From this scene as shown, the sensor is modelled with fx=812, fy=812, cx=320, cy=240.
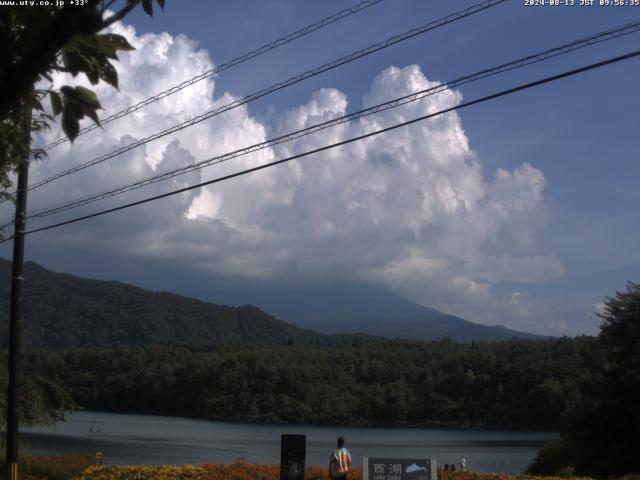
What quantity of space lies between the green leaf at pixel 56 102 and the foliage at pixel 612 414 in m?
29.4

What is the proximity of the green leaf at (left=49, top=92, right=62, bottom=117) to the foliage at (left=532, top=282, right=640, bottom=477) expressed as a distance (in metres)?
29.4

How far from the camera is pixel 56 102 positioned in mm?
3818

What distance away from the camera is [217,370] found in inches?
4505

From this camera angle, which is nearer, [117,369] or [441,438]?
[441,438]

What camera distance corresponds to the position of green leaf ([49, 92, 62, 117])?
382cm

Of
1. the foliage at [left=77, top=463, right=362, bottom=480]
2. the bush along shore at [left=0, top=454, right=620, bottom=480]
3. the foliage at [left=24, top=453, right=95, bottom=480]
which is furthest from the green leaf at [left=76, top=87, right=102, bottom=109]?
the foliage at [left=24, top=453, right=95, bottom=480]

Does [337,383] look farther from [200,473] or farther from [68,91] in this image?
[68,91]

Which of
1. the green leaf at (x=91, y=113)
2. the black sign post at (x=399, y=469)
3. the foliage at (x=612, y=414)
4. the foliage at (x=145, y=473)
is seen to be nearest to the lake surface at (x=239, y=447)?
the foliage at (x=612, y=414)

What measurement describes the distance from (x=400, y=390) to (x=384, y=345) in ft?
112

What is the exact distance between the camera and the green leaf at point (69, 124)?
148 inches

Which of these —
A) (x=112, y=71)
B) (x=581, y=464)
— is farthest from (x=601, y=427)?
(x=112, y=71)

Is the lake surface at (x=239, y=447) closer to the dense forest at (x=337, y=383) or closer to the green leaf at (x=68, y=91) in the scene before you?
the dense forest at (x=337, y=383)

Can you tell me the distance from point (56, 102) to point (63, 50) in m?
0.28

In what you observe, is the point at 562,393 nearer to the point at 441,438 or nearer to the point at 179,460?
the point at 441,438
